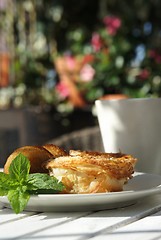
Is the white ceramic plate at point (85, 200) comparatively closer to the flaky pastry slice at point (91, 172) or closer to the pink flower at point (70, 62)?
the flaky pastry slice at point (91, 172)

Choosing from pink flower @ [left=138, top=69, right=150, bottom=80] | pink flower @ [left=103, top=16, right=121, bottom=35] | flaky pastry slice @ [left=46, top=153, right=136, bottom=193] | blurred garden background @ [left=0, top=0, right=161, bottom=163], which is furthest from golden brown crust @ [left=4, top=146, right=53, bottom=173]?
pink flower @ [left=103, top=16, right=121, bottom=35]

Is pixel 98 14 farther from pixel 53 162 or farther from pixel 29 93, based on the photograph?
pixel 53 162

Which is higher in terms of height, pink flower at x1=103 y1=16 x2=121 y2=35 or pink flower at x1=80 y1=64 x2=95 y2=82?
pink flower at x1=103 y1=16 x2=121 y2=35

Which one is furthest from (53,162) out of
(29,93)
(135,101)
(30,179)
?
(29,93)

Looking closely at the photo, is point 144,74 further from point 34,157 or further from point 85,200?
point 85,200

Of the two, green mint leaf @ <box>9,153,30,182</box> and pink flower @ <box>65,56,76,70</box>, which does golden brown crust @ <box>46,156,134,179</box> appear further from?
pink flower @ <box>65,56,76,70</box>

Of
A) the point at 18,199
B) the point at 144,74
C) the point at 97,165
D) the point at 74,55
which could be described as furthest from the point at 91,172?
the point at 74,55
